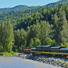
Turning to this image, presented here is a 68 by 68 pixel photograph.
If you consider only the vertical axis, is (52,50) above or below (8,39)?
below

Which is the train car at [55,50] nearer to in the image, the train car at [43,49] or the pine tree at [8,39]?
the train car at [43,49]

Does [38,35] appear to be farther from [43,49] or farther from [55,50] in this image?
[55,50]

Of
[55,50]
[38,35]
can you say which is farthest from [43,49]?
[38,35]

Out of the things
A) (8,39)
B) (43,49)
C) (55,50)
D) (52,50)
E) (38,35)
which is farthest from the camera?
(38,35)

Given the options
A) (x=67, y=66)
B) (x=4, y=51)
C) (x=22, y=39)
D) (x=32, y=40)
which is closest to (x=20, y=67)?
Result: (x=67, y=66)

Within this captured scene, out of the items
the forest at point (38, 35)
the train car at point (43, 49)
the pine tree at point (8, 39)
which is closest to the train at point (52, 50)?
the train car at point (43, 49)

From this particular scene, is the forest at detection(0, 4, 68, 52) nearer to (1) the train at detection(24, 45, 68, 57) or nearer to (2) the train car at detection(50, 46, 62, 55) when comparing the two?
(2) the train car at detection(50, 46, 62, 55)

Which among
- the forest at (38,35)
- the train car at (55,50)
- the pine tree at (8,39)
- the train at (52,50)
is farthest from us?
the pine tree at (8,39)

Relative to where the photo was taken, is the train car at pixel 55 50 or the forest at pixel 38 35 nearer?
the train car at pixel 55 50

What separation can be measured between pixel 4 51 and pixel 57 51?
136 ft

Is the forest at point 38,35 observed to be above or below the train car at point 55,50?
above

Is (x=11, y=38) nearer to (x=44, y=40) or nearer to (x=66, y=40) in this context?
(x=44, y=40)

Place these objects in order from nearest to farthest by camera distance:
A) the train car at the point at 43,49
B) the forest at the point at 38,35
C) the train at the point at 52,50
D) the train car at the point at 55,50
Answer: the train at the point at 52,50 < the train car at the point at 55,50 < the train car at the point at 43,49 < the forest at the point at 38,35

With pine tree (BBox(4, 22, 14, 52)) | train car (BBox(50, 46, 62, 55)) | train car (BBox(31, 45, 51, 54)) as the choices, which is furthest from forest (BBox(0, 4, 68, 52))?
train car (BBox(31, 45, 51, 54))
